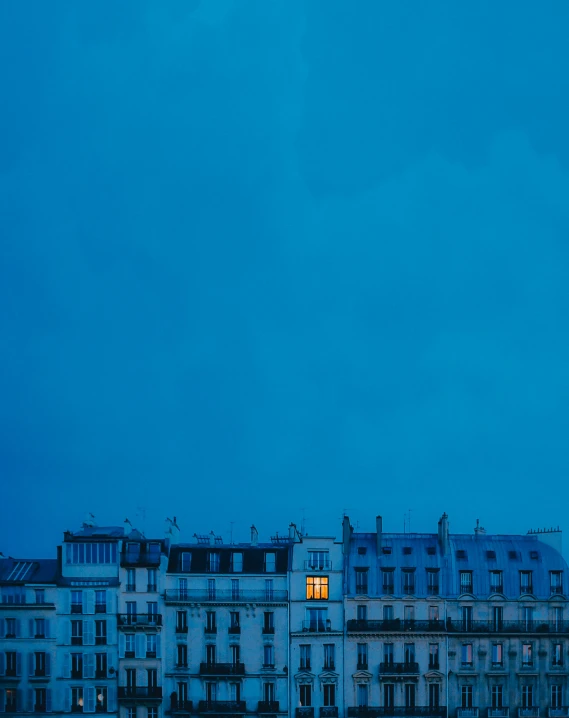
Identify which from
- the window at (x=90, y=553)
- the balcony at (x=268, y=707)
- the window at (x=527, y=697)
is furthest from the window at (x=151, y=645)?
the window at (x=527, y=697)

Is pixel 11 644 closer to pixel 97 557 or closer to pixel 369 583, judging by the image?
pixel 97 557

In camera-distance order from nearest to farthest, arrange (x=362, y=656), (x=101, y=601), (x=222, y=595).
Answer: (x=362, y=656)
(x=101, y=601)
(x=222, y=595)

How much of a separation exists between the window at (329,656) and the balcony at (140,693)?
1142cm

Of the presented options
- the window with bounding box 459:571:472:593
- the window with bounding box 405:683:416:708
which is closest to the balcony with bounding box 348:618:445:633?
the window with bounding box 459:571:472:593

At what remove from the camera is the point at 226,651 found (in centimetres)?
6875

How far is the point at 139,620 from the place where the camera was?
68750mm

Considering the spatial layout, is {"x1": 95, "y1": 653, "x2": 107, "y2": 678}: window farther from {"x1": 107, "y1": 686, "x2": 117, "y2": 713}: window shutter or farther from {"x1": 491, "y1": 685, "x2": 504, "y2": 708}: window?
{"x1": 491, "y1": 685, "x2": 504, "y2": 708}: window

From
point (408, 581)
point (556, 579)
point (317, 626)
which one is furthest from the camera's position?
point (556, 579)

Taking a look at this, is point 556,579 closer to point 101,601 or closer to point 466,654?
point 466,654

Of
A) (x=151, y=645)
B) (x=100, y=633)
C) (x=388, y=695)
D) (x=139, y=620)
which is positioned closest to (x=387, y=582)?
(x=388, y=695)

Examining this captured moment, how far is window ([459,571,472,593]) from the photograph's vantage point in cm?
7031

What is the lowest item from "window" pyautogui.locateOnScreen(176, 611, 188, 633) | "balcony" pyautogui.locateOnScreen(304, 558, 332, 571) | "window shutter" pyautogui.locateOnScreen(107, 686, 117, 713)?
"window shutter" pyautogui.locateOnScreen(107, 686, 117, 713)

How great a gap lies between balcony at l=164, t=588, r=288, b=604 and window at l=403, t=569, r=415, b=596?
835 cm

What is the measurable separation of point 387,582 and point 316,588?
5021mm
